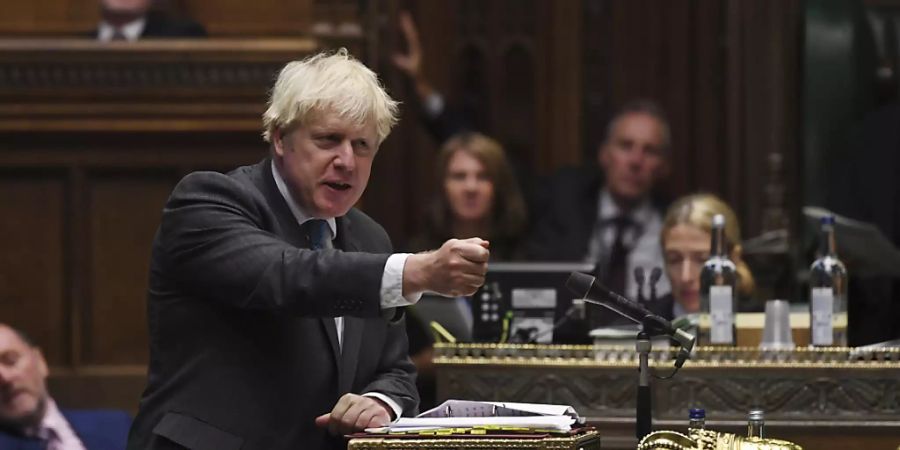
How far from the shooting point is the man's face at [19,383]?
5.99 meters

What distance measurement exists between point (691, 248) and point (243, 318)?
2.53 m

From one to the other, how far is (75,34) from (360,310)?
13.8 feet

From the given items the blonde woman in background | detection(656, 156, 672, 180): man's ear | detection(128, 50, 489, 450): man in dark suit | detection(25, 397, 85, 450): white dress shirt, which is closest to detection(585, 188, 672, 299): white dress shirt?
detection(656, 156, 672, 180): man's ear

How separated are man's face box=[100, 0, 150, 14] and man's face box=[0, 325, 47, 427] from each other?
1.63 metres

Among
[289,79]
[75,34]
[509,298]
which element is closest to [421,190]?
[75,34]

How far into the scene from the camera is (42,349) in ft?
22.6

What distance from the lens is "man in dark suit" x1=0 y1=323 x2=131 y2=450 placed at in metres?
5.95

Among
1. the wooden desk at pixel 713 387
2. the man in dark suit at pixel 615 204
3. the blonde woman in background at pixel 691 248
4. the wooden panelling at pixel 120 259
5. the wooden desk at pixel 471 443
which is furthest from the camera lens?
the man in dark suit at pixel 615 204

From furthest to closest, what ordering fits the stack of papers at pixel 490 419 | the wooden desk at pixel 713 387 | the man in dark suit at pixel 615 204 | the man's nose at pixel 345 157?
the man in dark suit at pixel 615 204 → the wooden desk at pixel 713 387 → the man's nose at pixel 345 157 → the stack of papers at pixel 490 419

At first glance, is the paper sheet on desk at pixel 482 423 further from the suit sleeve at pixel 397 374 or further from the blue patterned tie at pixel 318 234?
the blue patterned tie at pixel 318 234

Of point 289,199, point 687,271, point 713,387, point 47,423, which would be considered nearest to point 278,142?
point 289,199

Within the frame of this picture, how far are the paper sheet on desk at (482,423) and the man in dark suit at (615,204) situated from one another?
3379 mm

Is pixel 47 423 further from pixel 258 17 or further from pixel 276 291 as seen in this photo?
pixel 276 291

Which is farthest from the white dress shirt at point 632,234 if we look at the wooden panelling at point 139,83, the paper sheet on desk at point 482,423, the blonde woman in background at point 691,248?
the paper sheet on desk at point 482,423
